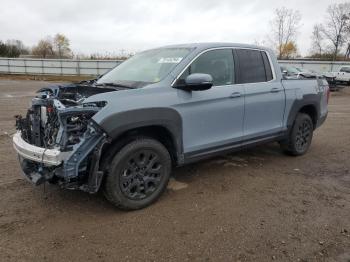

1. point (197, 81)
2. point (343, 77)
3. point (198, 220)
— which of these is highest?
point (343, 77)

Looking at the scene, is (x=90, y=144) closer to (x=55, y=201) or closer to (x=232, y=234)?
(x=55, y=201)

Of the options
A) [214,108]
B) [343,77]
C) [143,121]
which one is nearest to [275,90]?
[214,108]

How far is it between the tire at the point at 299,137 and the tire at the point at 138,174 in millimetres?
2761

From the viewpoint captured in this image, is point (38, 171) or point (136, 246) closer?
point (136, 246)

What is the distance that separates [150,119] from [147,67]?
1.10m

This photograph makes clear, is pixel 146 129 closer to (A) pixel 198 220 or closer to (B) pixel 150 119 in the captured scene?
(B) pixel 150 119

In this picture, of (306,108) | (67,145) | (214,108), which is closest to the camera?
(67,145)

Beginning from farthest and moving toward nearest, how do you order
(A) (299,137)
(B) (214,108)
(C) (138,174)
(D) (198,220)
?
(A) (299,137)
(B) (214,108)
(C) (138,174)
(D) (198,220)

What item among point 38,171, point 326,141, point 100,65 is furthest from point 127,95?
point 100,65

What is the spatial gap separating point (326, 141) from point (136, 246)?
563 cm

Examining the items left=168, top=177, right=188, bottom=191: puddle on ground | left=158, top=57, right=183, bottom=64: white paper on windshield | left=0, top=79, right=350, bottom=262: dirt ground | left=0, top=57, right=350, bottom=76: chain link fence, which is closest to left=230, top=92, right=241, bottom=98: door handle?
left=158, top=57, right=183, bottom=64: white paper on windshield

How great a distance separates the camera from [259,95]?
5.17m

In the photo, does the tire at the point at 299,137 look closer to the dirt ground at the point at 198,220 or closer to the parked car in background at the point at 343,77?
the dirt ground at the point at 198,220

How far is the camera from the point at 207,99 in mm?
4426
